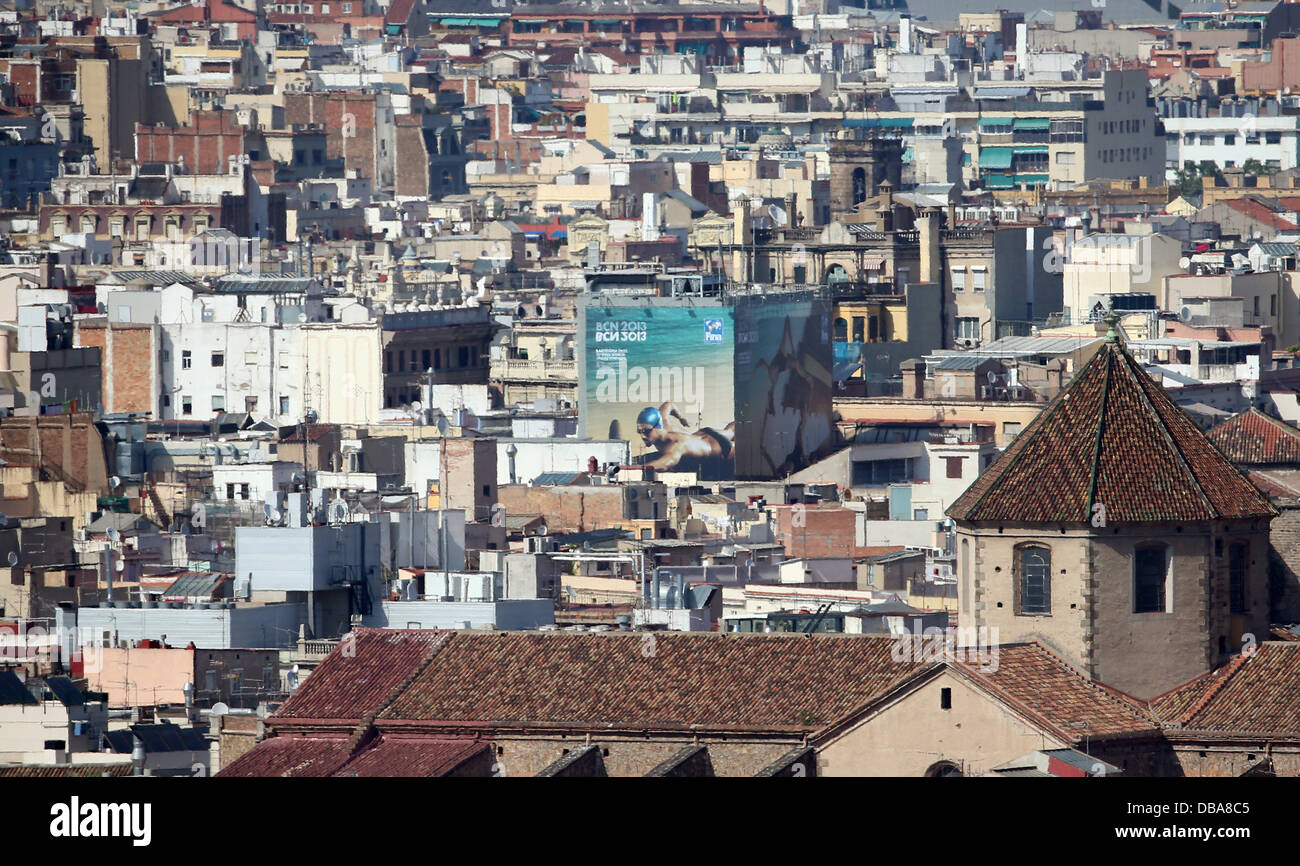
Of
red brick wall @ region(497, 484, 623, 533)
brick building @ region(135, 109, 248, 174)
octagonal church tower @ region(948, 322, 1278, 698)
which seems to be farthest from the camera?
brick building @ region(135, 109, 248, 174)

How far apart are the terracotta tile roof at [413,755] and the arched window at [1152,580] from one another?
738 centimetres

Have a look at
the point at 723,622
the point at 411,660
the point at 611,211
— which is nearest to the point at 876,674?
the point at 411,660

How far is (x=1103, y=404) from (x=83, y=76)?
140 m

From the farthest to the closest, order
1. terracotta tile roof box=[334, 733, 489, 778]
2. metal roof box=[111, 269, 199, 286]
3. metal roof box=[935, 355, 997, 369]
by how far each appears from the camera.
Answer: metal roof box=[111, 269, 199, 286] < metal roof box=[935, 355, 997, 369] < terracotta tile roof box=[334, 733, 489, 778]

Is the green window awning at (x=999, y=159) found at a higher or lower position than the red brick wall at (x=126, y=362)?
higher

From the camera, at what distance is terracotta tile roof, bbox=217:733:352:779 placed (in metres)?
42.7

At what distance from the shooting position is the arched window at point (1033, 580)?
44.4 meters

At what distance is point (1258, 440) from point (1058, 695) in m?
21.4

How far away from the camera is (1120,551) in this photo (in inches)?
1742

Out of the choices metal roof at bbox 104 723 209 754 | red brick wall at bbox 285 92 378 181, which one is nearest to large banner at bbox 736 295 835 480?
metal roof at bbox 104 723 209 754

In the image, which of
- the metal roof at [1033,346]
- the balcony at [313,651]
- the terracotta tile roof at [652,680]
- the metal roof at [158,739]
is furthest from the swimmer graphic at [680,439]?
the terracotta tile roof at [652,680]

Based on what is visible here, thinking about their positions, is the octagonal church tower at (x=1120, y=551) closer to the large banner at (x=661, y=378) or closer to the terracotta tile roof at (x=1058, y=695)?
the terracotta tile roof at (x=1058, y=695)

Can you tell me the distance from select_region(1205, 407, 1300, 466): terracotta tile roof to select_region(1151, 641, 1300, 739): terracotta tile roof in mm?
18289

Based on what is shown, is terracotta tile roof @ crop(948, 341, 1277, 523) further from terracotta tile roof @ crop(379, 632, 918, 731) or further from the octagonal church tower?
terracotta tile roof @ crop(379, 632, 918, 731)
